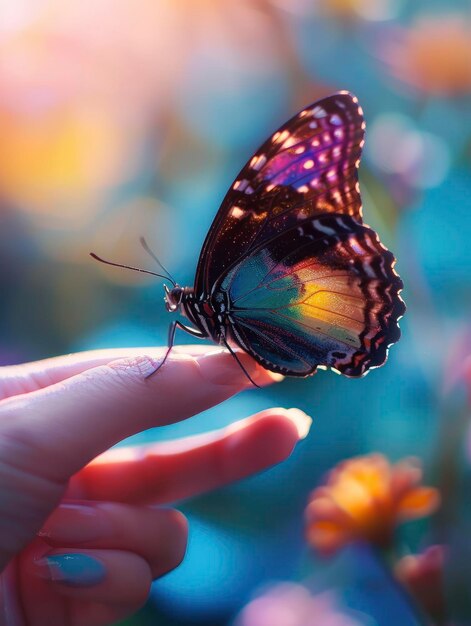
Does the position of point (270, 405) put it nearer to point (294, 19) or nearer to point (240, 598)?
point (240, 598)

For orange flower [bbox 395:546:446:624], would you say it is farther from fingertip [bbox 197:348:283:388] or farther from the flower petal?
fingertip [bbox 197:348:283:388]

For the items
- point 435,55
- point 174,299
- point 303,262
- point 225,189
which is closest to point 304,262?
point 303,262

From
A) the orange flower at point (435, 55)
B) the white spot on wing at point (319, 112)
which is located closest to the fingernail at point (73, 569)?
the white spot on wing at point (319, 112)

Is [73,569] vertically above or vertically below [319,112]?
below

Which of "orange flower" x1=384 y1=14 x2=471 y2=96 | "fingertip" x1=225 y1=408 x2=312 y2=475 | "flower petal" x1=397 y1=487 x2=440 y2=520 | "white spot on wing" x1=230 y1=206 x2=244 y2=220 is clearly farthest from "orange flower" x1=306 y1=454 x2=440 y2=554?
"orange flower" x1=384 y1=14 x2=471 y2=96

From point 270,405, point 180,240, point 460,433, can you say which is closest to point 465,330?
point 460,433

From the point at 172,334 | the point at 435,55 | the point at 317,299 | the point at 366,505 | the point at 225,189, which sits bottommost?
the point at 366,505

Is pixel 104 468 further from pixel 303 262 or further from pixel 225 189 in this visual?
pixel 225 189

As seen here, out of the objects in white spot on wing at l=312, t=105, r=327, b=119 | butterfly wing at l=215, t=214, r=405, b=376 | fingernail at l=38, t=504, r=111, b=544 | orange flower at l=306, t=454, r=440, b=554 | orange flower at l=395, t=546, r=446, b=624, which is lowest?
fingernail at l=38, t=504, r=111, b=544

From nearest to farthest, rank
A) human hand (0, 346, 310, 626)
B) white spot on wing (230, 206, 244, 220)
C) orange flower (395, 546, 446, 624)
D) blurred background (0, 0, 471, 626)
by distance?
1. human hand (0, 346, 310, 626)
2. white spot on wing (230, 206, 244, 220)
3. orange flower (395, 546, 446, 624)
4. blurred background (0, 0, 471, 626)
